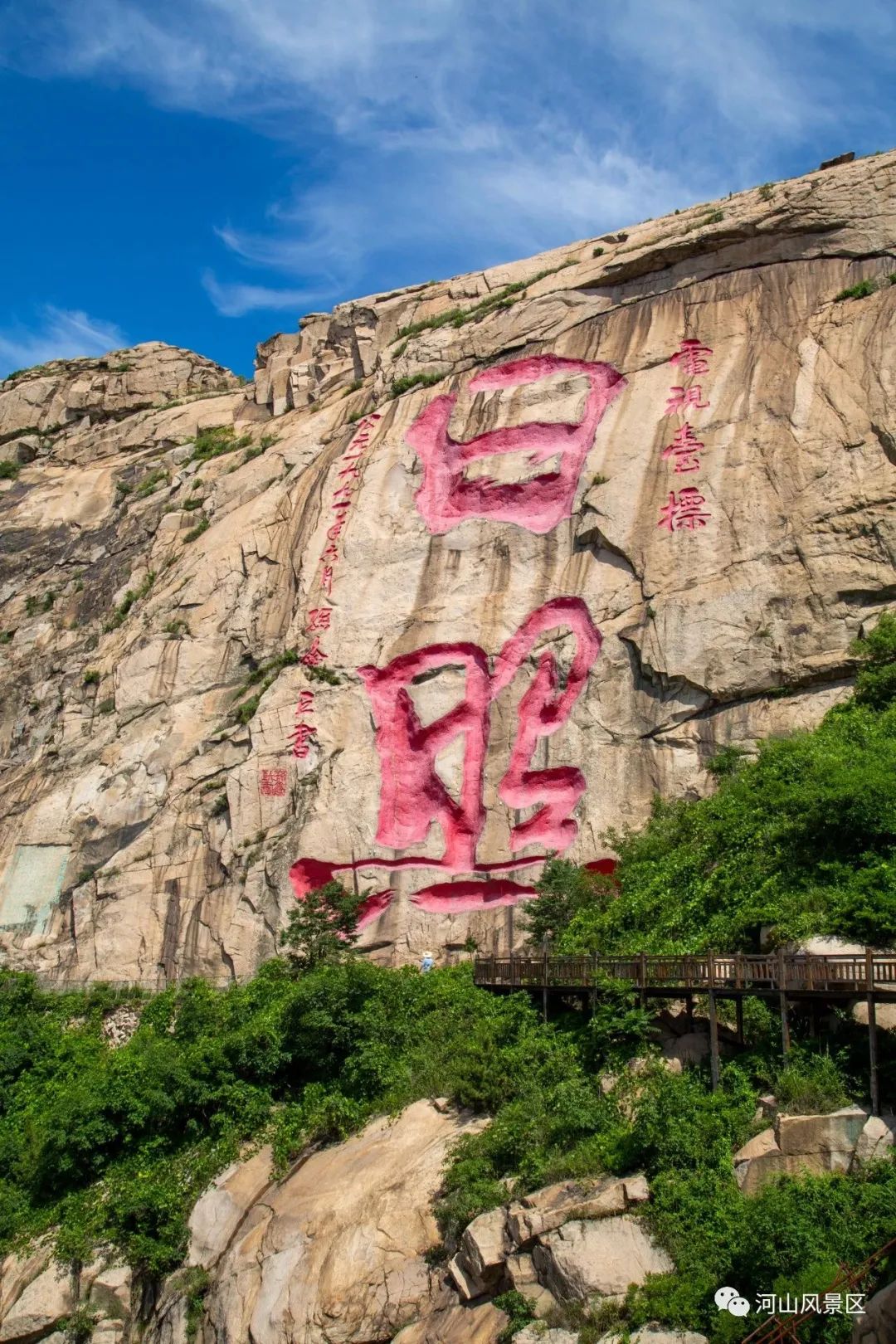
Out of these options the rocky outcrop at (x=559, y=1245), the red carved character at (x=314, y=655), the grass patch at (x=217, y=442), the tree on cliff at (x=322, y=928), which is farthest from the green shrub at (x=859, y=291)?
the rocky outcrop at (x=559, y=1245)

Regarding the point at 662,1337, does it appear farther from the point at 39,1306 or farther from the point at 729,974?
the point at 39,1306

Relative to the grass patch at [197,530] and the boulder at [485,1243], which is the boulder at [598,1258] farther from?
the grass patch at [197,530]

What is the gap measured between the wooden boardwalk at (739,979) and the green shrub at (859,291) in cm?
1084

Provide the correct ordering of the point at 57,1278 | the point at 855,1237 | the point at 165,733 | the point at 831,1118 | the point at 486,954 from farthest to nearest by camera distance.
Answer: the point at 165,733 → the point at 486,954 → the point at 57,1278 → the point at 831,1118 → the point at 855,1237

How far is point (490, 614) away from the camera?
17953 millimetres

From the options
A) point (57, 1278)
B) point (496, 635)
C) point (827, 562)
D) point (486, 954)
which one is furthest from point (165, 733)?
point (827, 562)

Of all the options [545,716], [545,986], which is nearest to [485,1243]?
[545,986]

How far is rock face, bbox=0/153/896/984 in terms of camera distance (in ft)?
52.9

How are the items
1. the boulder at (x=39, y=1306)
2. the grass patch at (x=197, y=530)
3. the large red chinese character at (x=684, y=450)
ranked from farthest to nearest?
1. the grass patch at (x=197, y=530)
2. the large red chinese character at (x=684, y=450)
3. the boulder at (x=39, y=1306)

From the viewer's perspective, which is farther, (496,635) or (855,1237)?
(496,635)

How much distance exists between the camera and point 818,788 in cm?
1269

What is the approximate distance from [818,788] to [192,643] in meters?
11.2

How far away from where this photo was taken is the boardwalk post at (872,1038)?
9.01 meters

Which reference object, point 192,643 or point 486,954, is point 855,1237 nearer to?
point 486,954
